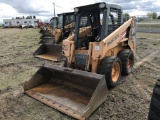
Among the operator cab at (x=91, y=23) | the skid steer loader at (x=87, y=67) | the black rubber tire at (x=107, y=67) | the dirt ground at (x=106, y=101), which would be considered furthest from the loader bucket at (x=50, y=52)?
the black rubber tire at (x=107, y=67)

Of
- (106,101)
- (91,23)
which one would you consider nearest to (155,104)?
(106,101)

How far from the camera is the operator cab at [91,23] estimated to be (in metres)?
5.00

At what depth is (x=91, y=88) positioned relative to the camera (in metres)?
4.22

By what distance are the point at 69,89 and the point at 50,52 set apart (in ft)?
15.1

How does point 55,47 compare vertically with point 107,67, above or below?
above

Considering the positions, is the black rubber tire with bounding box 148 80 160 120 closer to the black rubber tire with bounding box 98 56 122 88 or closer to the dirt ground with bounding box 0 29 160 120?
the dirt ground with bounding box 0 29 160 120

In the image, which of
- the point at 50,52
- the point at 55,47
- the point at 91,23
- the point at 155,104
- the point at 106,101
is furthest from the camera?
the point at 50,52

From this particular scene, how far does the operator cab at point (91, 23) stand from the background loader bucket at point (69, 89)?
1.03m

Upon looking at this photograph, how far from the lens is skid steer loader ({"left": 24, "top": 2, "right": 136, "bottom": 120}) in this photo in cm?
393

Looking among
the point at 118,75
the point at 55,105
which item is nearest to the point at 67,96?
the point at 55,105

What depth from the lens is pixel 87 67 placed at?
4.66 metres

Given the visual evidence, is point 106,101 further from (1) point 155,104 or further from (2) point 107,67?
(1) point 155,104

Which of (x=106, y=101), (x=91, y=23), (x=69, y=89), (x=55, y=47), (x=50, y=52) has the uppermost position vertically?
(x=91, y=23)

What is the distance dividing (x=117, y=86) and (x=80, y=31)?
1.86m
